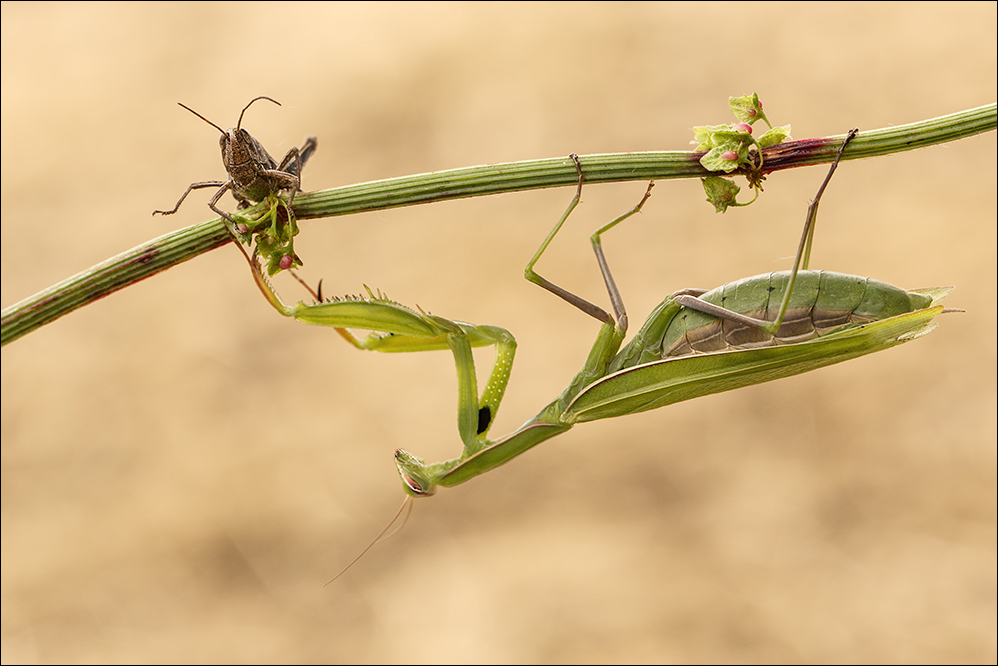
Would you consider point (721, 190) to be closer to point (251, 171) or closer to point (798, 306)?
point (798, 306)

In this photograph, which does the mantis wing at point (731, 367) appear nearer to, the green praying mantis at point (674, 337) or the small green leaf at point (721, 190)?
the green praying mantis at point (674, 337)

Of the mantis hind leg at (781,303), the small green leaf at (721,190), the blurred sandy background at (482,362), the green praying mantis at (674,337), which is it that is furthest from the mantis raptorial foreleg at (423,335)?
the blurred sandy background at (482,362)

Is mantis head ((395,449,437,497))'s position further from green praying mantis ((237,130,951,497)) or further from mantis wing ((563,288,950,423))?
mantis wing ((563,288,950,423))

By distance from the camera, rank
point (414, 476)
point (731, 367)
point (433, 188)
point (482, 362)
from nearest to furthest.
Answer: point (433, 188) → point (731, 367) → point (414, 476) → point (482, 362)

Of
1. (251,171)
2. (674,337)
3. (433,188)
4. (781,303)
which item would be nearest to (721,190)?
(781,303)

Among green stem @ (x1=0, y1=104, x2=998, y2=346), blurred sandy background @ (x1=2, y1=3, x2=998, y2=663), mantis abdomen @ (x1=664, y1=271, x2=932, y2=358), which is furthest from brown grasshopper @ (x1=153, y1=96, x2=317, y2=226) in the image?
blurred sandy background @ (x1=2, y1=3, x2=998, y2=663)

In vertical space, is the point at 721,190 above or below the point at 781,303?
above

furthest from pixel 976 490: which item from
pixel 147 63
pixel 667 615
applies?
pixel 147 63
